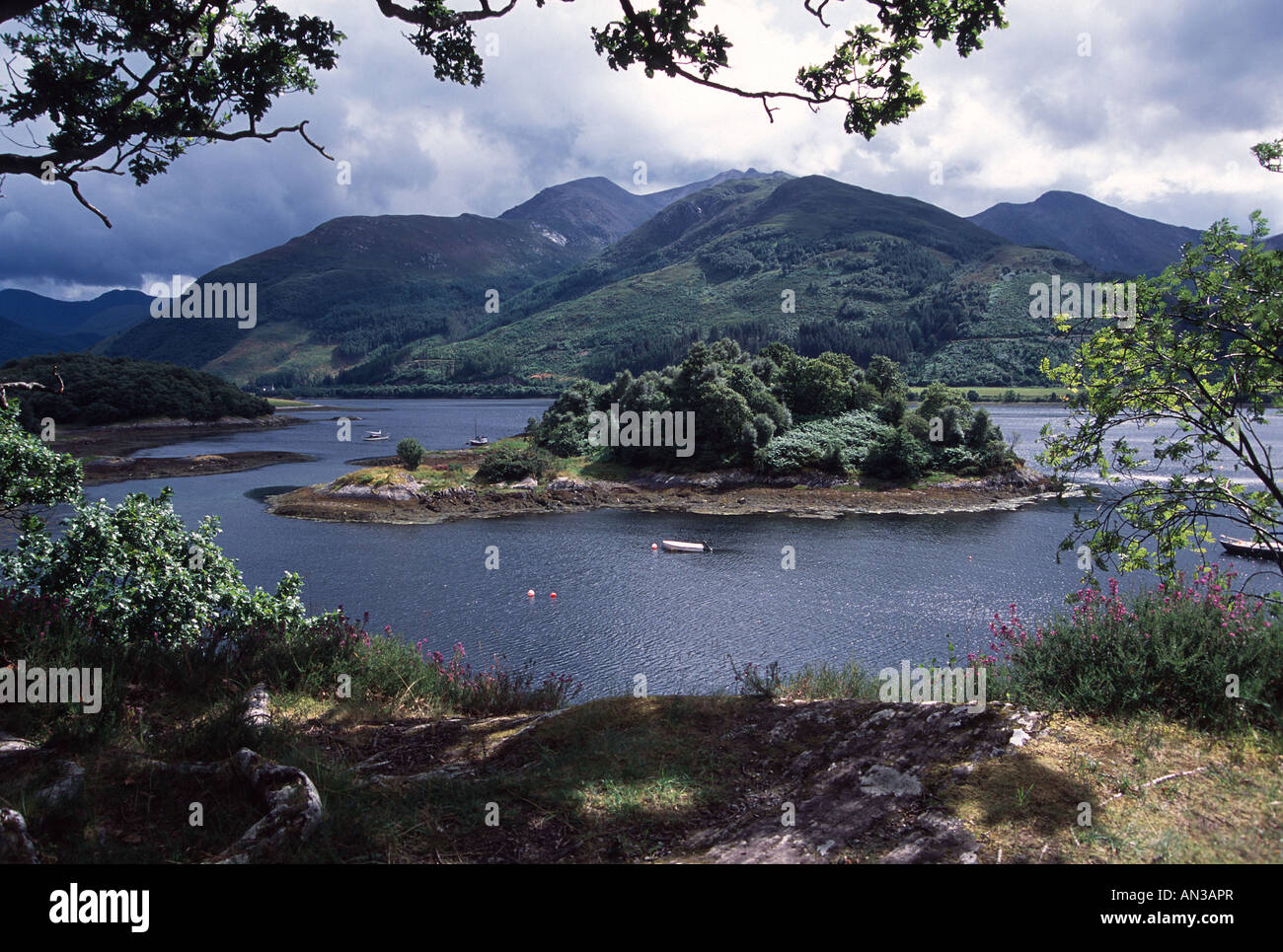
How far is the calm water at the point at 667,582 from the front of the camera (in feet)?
77.3

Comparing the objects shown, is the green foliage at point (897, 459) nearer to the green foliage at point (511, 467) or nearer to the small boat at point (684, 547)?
the small boat at point (684, 547)

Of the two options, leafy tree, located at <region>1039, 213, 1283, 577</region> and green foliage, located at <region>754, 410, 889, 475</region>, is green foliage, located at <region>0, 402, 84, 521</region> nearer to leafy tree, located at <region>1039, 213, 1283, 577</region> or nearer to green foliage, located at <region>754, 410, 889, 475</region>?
leafy tree, located at <region>1039, 213, 1283, 577</region>

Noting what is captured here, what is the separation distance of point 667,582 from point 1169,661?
26557 millimetres

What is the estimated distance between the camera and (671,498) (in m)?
54.1

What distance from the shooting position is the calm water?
77.3 feet

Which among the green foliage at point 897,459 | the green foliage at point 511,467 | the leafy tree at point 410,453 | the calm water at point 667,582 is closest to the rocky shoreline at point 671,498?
the green foliage at point 511,467

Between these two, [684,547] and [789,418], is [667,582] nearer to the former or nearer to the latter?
[684,547]

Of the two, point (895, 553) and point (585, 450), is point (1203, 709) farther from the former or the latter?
point (585, 450)

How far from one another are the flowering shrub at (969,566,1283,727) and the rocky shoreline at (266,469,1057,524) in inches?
1619

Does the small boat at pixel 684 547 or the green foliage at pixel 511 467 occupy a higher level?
the green foliage at pixel 511 467

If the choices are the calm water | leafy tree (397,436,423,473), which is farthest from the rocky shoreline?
leafy tree (397,436,423,473)

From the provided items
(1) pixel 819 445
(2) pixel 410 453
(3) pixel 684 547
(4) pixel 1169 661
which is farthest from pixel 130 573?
(1) pixel 819 445

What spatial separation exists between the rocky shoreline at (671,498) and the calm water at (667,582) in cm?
224

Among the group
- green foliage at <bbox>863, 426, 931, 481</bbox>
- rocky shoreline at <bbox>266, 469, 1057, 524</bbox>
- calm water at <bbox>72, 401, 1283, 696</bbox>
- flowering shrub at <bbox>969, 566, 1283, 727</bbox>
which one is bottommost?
calm water at <bbox>72, 401, 1283, 696</bbox>
